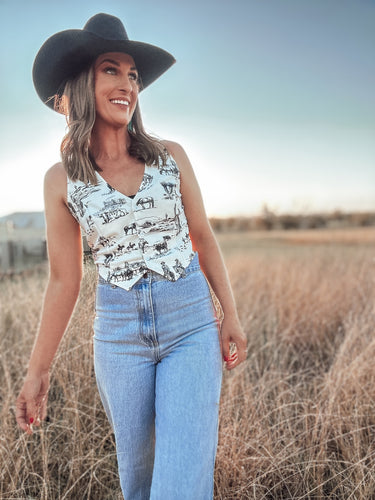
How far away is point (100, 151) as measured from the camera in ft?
5.75

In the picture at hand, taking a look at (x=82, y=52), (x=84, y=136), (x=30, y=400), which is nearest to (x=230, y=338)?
(x=30, y=400)

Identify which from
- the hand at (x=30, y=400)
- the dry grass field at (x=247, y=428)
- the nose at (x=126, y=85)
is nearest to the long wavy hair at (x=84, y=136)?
the nose at (x=126, y=85)

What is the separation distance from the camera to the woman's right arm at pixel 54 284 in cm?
162

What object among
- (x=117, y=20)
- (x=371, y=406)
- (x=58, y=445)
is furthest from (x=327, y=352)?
(x=117, y=20)

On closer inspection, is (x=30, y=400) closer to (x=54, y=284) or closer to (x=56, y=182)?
(x=54, y=284)

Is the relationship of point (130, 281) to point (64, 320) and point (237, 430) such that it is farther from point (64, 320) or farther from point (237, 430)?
point (237, 430)

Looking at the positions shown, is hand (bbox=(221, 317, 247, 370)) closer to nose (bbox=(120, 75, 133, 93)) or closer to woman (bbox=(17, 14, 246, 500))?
woman (bbox=(17, 14, 246, 500))

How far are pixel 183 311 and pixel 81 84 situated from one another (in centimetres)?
100

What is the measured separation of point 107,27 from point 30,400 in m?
1.46

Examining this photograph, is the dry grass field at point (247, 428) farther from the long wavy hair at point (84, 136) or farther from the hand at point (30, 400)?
the long wavy hair at point (84, 136)

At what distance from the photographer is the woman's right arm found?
162 cm

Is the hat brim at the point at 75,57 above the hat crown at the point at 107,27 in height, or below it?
below

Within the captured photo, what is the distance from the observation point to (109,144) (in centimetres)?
175

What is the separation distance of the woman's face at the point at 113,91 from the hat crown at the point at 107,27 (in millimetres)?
83
